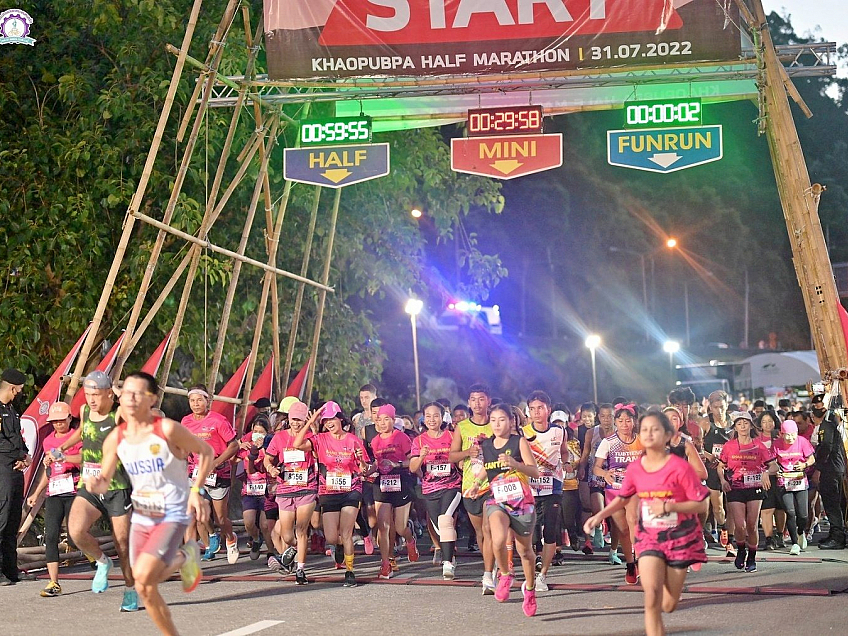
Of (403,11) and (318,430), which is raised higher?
(403,11)

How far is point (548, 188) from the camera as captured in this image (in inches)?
1587

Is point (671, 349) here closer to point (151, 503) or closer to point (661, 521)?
point (661, 521)

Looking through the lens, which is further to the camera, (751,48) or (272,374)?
(272,374)

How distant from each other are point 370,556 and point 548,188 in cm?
2619

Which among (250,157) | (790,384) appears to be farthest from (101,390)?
(790,384)

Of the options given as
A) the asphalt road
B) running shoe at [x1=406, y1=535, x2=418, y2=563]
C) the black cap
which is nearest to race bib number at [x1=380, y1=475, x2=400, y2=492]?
the asphalt road

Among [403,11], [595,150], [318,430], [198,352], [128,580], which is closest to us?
[128,580]

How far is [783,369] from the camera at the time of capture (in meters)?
44.5

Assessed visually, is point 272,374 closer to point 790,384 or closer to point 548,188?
point 548,188

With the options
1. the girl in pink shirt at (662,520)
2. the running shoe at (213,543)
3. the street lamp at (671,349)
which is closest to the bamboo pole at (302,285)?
the running shoe at (213,543)

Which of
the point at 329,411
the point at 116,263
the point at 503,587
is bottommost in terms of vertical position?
the point at 503,587

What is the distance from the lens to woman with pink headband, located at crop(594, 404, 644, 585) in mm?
12344

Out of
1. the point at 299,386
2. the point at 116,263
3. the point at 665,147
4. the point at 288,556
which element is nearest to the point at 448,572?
the point at 288,556

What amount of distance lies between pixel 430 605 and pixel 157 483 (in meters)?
3.64
